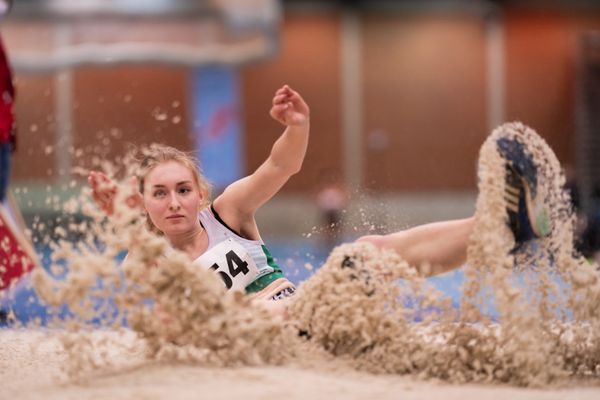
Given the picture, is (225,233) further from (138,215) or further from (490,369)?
(490,369)

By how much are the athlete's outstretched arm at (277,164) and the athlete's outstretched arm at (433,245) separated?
449 mm

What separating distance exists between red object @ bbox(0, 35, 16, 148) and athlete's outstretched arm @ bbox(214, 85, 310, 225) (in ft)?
4.91

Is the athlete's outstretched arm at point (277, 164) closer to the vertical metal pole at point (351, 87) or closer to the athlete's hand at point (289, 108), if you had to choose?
the athlete's hand at point (289, 108)

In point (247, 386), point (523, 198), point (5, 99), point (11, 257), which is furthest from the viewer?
point (11, 257)

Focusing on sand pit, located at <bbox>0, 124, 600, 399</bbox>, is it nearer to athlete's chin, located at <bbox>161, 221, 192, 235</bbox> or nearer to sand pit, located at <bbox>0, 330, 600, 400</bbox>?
sand pit, located at <bbox>0, 330, 600, 400</bbox>

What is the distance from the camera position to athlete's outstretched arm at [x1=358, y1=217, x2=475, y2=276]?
2.44 meters

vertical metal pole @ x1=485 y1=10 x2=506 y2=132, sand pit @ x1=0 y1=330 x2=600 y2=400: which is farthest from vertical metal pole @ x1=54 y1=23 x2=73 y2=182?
sand pit @ x1=0 y1=330 x2=600 y2=400

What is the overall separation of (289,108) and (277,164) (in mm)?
202

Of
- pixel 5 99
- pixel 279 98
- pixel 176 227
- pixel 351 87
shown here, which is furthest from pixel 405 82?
pixel 176 227

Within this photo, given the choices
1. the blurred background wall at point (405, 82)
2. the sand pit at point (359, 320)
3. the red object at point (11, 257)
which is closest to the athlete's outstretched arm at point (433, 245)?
the sand pit at point (359, 320)

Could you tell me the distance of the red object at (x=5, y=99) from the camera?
393 centimetres

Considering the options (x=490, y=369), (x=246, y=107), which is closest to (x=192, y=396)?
(x=490, y=369)

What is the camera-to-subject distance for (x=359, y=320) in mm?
2318

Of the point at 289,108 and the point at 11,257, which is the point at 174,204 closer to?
the point at 289,108
